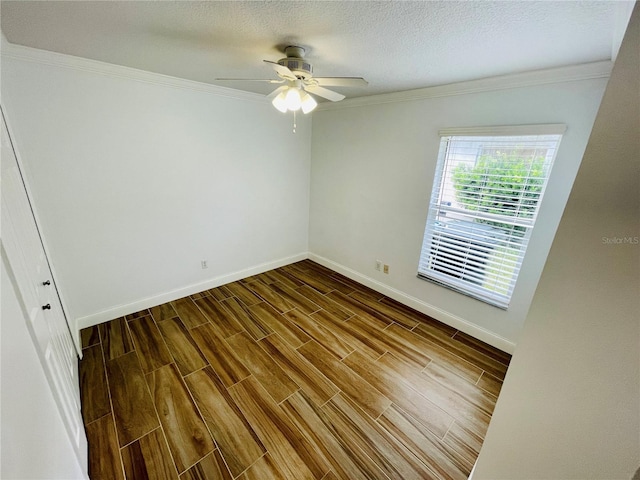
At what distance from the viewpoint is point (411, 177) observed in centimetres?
265

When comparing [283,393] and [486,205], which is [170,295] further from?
[486,205]

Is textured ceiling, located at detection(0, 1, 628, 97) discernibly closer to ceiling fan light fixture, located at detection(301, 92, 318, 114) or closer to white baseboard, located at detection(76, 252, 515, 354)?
ceiling fan light fixture, located at detection(301, 92, 318, 114)

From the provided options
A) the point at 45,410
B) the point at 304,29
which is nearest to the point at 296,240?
the point at 304,29

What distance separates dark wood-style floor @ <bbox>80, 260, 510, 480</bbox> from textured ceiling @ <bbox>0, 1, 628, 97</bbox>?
222 centimetres

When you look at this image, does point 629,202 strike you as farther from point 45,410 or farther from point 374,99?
point 374,99

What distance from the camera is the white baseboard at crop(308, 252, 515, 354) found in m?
2.34

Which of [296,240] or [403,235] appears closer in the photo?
[403,235]

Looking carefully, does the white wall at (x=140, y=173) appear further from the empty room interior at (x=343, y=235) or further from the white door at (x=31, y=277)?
the white door at (x=31, y=277)

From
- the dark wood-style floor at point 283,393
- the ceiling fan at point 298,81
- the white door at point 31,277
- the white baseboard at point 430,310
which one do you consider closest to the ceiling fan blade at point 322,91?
the ceiling fan at point 298,81

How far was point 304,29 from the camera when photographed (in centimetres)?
135

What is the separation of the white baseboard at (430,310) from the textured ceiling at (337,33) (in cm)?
212

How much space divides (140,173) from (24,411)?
2120 millimetres

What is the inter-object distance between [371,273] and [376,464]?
2043 millimetres

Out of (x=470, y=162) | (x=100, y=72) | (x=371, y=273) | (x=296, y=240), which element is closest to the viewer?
(x=100, y=72)
